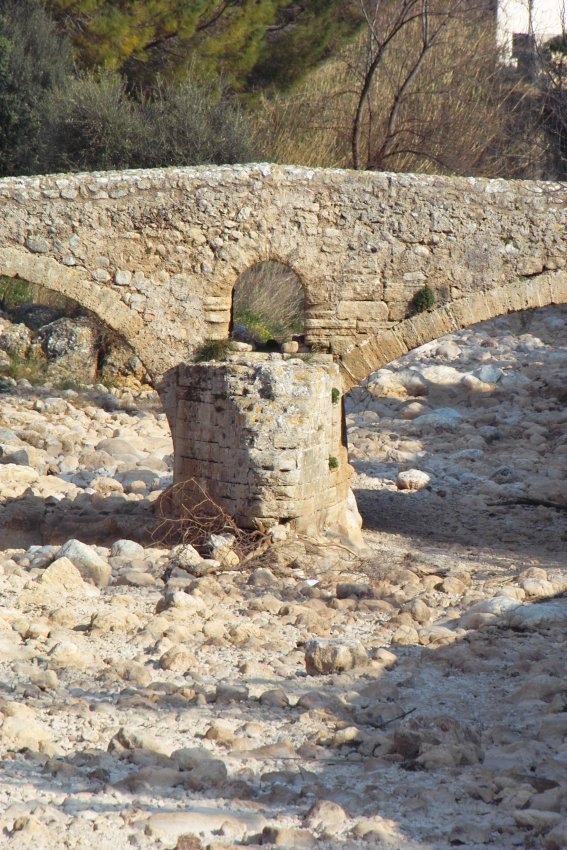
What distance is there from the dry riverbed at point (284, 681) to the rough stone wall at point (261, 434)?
1.26 feet

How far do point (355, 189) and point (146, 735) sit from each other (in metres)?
4.51

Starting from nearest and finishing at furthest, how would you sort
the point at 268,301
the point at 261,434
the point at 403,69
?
the point at 261,434 < the point at 268,301 < the point at 403,69

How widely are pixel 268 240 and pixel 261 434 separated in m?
1.42

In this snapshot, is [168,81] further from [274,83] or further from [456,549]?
[456,549]

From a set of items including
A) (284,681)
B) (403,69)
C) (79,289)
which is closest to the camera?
(284,681)

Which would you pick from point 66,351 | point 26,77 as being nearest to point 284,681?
point 66,351

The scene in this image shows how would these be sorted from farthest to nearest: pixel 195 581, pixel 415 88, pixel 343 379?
pixel 415 88 → pixel 343 379 → pixel 195 581

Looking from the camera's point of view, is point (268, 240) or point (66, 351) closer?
point (268, 240)

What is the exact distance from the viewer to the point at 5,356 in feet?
44.9

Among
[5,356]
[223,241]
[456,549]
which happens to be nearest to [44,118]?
[5,356]

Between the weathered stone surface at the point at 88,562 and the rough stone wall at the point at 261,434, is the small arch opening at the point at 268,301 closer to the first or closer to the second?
the rough stone wall at the point at 261,434

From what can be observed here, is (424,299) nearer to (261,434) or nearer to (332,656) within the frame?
(261,434)

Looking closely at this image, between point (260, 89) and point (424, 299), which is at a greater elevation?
point (260, 89)

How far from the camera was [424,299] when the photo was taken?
749 centimetres
